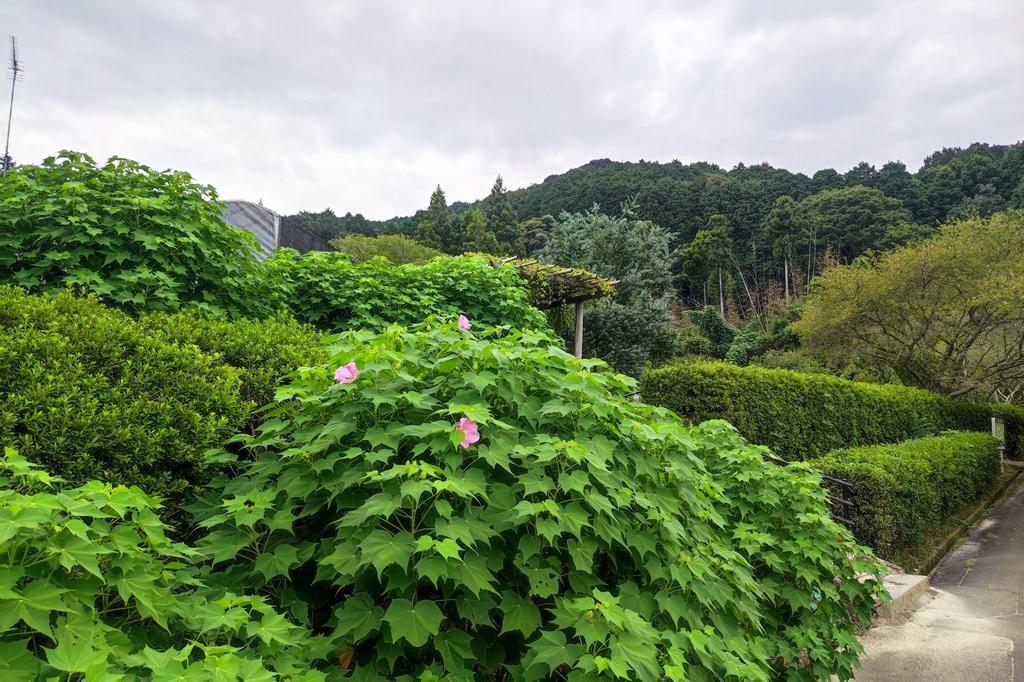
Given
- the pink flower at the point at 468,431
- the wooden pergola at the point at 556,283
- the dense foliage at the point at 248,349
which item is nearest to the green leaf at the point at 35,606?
the pink flower at the point at 468,431

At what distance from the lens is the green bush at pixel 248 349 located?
247cm

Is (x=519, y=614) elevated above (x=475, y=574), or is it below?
below

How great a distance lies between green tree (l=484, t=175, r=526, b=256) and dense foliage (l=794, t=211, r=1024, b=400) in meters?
21.7

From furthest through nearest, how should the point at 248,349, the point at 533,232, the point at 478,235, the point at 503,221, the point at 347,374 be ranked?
the point at 533,232, the point at 503,221, the point at 478,235, the point at 248,349, the point at 347,374

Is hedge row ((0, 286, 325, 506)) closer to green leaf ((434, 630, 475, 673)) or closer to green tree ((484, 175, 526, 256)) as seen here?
green leaf ((434, 630, 475, 673))

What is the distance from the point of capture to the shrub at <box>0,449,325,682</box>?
95cm

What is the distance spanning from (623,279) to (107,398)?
55.8ft

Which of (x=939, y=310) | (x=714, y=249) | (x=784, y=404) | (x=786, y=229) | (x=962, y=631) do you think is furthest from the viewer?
(x=714, y=249)

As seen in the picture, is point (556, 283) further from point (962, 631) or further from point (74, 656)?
point (74, 656)

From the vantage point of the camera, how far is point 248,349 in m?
2.61

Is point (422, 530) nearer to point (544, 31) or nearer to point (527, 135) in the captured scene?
point (544, 31)

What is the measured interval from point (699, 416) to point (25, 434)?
6966mm

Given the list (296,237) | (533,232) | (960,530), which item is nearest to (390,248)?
(533,232)

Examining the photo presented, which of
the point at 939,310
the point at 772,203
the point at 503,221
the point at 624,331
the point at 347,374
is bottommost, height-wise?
the point at 347,374
